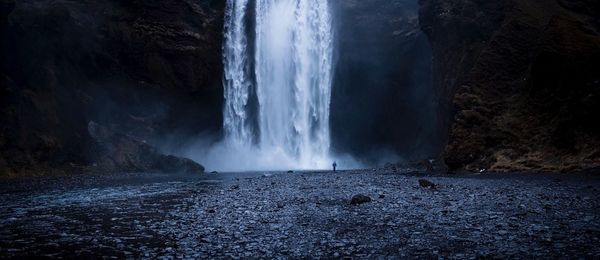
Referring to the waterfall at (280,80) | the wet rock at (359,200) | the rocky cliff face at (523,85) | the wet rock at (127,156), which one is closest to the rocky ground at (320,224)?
the wet rock at (359,200)

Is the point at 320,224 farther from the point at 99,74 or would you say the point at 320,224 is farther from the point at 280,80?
the point at 280,80

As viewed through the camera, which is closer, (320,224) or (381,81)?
(320,224)

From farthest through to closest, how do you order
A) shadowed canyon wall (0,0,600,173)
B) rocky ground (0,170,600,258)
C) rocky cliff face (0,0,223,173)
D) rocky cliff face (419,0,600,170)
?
rocky cliff face (0,0,223,173), shadowed canyon wall (0,0,600,173), rocky cliff face (419,0,600,170), rocky ground (0,170,600,258)

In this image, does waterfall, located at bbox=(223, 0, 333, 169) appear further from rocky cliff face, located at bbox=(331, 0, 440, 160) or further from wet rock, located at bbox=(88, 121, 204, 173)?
wet rock, located at bbox=(88, 121, 204, 173)

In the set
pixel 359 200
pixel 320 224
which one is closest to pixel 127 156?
pixel 359 200

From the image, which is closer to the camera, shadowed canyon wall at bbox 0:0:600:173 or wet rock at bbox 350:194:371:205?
wet rock at bbox 350:194:371:205

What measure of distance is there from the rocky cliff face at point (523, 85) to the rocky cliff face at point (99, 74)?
996 inches

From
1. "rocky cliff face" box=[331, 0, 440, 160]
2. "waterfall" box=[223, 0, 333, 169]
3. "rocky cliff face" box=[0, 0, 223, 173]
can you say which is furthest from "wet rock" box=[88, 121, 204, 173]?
"rocky cliff face" box=[331, 0, 440, 160]

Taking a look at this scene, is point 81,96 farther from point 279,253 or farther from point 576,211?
point 576,211

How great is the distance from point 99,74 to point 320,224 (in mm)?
35262

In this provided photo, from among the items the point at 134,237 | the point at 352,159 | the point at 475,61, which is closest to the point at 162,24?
the point at 352,159

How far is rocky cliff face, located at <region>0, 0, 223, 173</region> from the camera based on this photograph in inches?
Result: 1073

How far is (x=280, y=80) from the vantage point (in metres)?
50.2

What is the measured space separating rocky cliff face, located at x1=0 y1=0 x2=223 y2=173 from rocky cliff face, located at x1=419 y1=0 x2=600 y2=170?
83.0 ft
